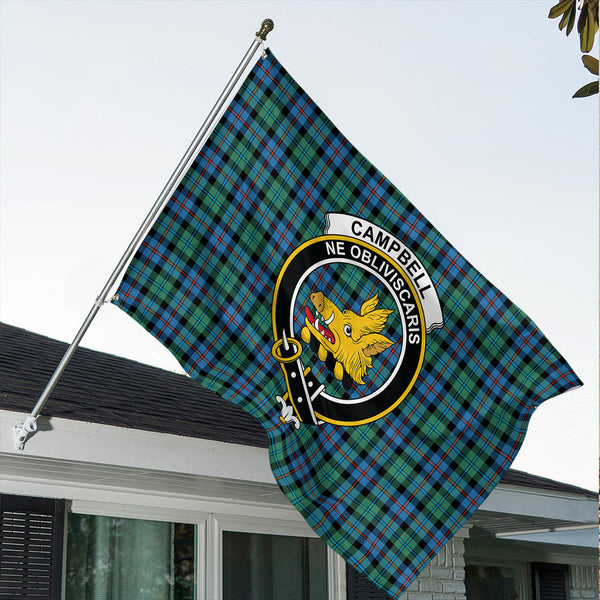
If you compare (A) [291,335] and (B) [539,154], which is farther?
(B) [539,154]

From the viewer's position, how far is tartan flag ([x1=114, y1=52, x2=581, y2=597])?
13.7ft

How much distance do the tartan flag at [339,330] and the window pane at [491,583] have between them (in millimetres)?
7158

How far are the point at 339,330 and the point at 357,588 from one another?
3.77 m

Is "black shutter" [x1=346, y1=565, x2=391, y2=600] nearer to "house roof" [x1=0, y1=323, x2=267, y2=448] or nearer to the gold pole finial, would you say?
"house roof" [x1=0, y1=323, x2=267, y2=448]

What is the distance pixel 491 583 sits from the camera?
36.8 ft

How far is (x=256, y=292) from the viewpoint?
4270mm

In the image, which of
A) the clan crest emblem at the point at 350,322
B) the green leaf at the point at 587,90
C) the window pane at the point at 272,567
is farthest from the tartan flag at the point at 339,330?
the window pane at the point at 272,567

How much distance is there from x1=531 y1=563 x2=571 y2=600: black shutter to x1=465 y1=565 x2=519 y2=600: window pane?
27cm

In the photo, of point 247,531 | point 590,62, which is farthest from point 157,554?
point 590,62

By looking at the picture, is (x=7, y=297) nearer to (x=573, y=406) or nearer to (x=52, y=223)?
(x=52, y=223)

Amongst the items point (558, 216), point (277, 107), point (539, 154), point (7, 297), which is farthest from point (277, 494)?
point (7, 297)

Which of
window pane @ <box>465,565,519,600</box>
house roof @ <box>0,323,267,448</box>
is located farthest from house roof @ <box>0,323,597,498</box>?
window pane @ <box>465,565,519,600</box>

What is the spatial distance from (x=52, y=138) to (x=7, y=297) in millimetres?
13179

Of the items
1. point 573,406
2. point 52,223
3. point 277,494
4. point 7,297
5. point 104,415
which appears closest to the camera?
point 104,415
